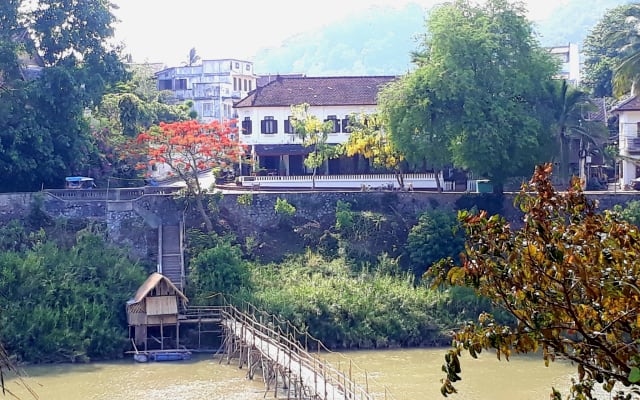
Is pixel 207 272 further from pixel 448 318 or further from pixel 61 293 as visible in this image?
pixel 448 318

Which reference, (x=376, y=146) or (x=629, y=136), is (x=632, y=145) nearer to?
(x=629, y=136)

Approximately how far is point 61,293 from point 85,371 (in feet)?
11.8

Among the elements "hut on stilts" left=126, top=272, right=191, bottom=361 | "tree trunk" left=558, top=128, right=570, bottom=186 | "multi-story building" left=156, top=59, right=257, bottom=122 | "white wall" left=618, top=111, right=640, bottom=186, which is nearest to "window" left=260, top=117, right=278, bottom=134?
"tree trunk" left=558, top=128, right=570, bottom=186

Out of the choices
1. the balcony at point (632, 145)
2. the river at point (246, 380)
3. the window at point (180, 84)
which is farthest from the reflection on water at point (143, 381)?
the window at point (180, 84)

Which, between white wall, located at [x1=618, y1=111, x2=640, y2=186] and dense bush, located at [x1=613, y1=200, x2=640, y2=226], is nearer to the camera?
dense bush, located at [x1=613, y1=200, x2=640, y2=226]

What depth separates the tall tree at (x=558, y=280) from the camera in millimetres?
7637

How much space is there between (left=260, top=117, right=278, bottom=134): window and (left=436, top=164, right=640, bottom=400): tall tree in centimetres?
3889

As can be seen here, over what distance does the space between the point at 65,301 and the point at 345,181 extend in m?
15.8

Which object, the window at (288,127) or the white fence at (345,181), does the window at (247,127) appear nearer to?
the window at (288,127)

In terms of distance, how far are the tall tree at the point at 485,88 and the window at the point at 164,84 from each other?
115 feet

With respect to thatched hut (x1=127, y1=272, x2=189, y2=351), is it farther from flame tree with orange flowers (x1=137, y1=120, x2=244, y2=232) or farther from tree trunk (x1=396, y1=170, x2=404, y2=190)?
tree trunk (x1=396, y1=170, x2=404, y2=190)

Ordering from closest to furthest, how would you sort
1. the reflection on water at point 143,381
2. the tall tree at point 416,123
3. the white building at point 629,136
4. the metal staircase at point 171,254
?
the reflection on water at point 143,381, the metal staircase at point 171,254, the tall tree at point 416,123, the white building at point 629,136

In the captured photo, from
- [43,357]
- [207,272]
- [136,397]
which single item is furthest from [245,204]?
[136,397]

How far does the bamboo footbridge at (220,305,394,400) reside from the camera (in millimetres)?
22188
